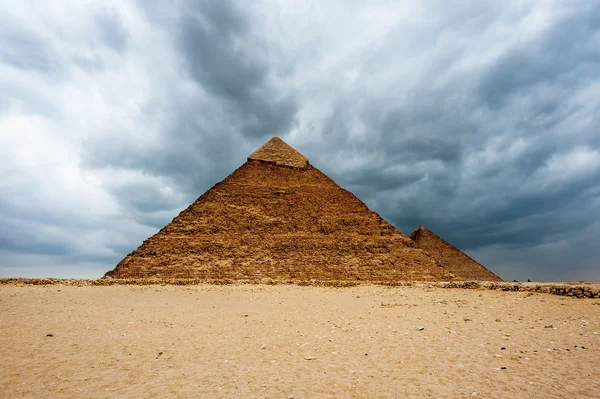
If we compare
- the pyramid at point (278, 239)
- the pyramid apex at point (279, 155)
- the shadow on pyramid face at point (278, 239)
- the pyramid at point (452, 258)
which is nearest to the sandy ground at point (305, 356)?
the shadow on pyramid face at point (278, 239)

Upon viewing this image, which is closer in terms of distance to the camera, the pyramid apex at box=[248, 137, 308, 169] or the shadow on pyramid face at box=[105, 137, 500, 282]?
the shadow on pyramid face at box=[105, 137, 500, 282]

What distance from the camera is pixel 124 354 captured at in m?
5.32

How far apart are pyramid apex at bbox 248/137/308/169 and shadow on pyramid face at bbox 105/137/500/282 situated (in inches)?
49.2

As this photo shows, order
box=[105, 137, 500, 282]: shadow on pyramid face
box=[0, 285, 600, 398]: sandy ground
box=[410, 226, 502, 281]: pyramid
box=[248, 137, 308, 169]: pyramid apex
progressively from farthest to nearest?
box=[410, 226, 502, 281]: pyramid, box=[248, 137, 308, 169]: pyramid apex, box=[105, 137, 500, 282]: shadow on pyramid face, box=[0, 285, 600, 398]: sandy ground

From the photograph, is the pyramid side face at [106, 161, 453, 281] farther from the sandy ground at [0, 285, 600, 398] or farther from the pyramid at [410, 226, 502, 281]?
the pyramid at [410, 226, 502, 281]

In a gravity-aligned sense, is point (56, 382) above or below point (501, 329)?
below

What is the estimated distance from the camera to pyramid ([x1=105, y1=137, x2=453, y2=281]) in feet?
92.7

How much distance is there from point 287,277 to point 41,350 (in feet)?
74.3

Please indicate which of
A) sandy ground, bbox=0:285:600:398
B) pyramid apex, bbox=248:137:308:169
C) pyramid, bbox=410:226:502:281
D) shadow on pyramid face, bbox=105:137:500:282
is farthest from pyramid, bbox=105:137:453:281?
pyramid, bbox=410:226:502:281

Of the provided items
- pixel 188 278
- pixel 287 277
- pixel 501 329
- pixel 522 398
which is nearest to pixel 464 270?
pixel 287 277

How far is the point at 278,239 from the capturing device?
107 feet

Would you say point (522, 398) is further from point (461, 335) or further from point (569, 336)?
point (569, 336)

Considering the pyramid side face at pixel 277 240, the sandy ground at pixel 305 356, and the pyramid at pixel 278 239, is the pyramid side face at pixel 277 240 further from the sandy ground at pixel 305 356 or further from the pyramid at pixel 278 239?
the sandy ground at pixel 305 356

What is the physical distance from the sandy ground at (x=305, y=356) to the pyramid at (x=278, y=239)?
Result: 1978 cm
